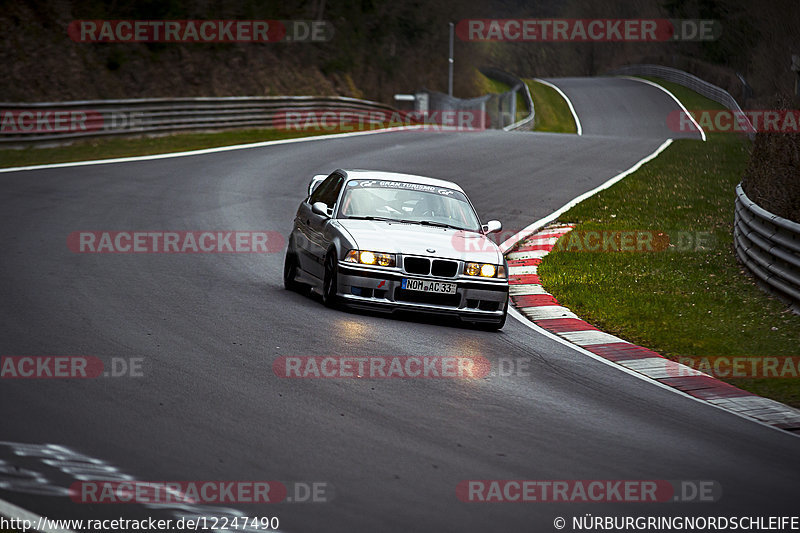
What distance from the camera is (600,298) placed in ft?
43.4

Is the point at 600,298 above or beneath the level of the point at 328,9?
beneath

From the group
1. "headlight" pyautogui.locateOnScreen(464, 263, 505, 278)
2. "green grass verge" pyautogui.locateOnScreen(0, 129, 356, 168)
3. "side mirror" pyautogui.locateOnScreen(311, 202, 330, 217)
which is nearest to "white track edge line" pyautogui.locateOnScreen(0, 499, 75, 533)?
"headlight" pyautogui.locateOnScreen(464, 263, 505, 278)

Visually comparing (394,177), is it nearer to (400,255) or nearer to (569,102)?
(400,255)

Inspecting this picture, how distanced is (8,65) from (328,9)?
25433 mm

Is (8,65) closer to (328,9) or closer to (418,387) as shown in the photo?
(328,9)

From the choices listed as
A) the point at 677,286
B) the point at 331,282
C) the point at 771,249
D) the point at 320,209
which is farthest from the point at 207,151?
the point at 771,249

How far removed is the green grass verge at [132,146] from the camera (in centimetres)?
2498

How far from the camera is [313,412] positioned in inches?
289

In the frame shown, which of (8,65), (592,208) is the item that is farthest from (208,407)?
(8,65)

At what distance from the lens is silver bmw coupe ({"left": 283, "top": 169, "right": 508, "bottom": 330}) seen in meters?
11.1

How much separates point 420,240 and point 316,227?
1.53 meters

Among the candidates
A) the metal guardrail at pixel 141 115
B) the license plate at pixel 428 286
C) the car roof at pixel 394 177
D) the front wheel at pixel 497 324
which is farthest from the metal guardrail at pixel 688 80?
the license plate at pixel 428 286

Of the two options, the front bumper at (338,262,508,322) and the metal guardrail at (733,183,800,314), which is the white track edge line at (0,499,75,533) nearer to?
the front bumper at (338,262,508,322)

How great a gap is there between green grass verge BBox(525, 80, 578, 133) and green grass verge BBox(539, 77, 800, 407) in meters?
35.4
